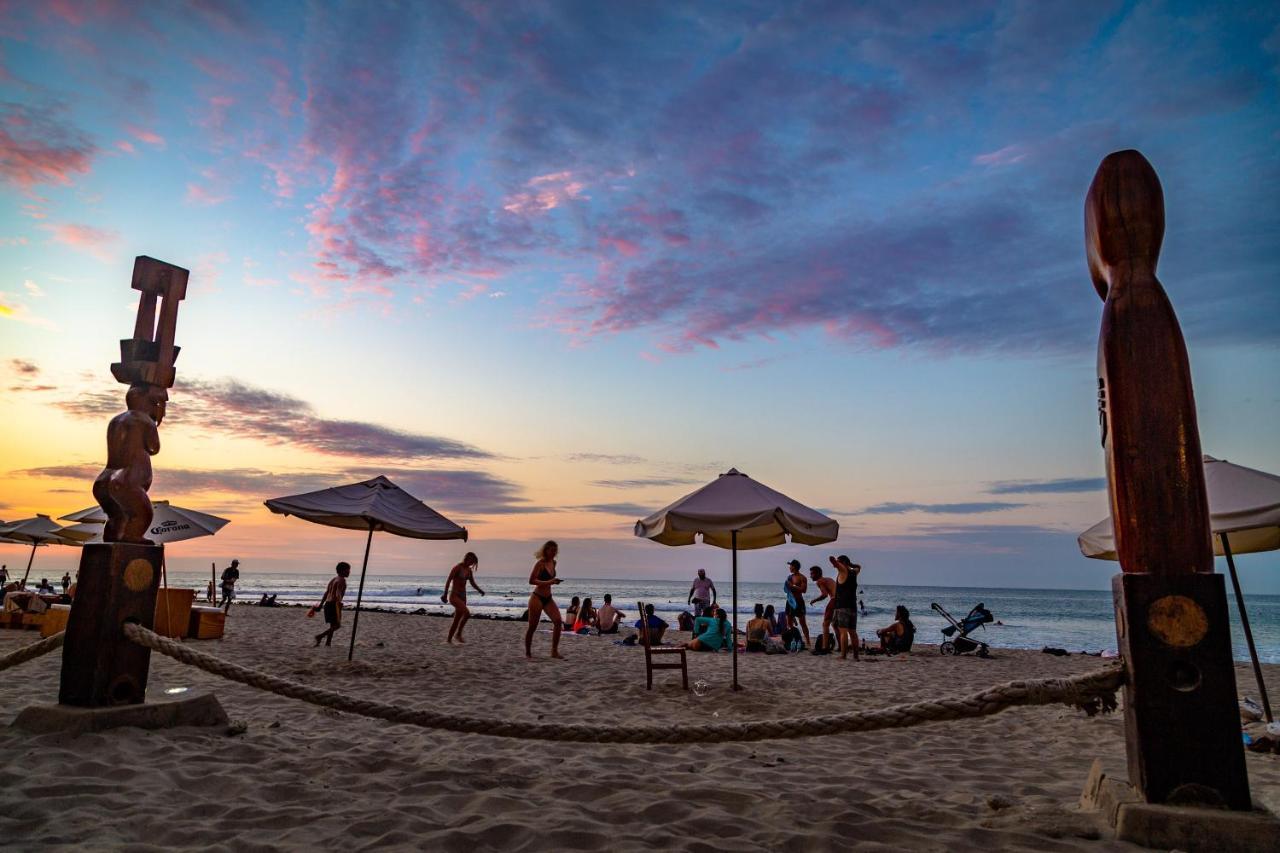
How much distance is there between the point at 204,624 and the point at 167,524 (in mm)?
2634

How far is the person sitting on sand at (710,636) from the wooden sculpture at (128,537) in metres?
9.64

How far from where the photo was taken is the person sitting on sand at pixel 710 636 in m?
12.6

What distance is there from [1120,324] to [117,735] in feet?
17.8

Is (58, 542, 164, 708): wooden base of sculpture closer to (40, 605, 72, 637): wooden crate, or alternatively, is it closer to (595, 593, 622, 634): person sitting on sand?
(40, 605, 72, 637): wooden crate

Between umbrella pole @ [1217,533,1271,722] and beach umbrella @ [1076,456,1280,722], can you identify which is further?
umbrella pole @ [1217,533,1271,722]

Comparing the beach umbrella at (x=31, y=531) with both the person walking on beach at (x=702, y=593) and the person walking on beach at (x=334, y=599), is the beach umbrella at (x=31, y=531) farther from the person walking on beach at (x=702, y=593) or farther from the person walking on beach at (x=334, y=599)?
the person walking on beach at (x=702, y=593)

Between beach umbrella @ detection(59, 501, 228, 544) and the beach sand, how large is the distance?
6.58 m

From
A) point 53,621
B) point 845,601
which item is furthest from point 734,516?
point 53,621

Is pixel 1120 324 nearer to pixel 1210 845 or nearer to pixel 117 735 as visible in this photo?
pixel 1210 845

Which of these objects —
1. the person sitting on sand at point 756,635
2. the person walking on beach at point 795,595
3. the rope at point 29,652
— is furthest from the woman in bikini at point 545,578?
the rope at point 29,652

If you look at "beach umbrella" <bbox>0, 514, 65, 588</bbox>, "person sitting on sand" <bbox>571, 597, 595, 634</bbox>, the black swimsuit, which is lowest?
"person sitting on sand" <bbox>571, 597, 595, 634</bbox>

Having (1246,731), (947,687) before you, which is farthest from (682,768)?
(947,687)

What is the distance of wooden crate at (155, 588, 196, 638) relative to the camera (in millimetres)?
10555

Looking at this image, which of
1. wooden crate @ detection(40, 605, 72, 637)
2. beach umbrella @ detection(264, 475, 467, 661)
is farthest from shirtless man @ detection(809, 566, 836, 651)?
wooden crate @ detection(40, 605, 72, 637)
